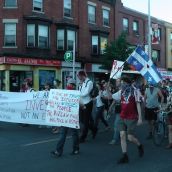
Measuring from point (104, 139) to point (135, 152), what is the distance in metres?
2.40

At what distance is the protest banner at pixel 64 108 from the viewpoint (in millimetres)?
9992

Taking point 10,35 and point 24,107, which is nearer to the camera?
point 24,107

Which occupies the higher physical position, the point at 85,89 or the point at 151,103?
the point at 85,89

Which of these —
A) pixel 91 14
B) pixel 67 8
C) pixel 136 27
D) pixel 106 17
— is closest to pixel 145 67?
pixel 67 8

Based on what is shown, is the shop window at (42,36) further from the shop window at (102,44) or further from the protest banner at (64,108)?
the protest banner at (64,108)

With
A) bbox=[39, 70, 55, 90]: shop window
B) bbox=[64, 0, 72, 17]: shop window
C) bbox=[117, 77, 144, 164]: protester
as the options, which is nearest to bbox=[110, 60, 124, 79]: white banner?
bbox=[117, 77, 144, 164]: protester

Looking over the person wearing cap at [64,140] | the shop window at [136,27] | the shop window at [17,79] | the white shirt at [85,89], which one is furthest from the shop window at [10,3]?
the person wearing cap at [64,140]

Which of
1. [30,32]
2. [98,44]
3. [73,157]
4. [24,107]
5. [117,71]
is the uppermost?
[30,32]

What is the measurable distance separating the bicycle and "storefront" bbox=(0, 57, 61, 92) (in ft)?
66.6

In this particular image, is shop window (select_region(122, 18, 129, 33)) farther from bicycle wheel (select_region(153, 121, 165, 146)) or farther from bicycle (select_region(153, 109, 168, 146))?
bicycle wheel (select_region(153, 121, 165, 146))

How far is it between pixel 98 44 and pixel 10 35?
30.8ft

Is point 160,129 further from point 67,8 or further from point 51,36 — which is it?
point 67,8

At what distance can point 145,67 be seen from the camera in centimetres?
1236

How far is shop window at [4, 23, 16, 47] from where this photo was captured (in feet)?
109
